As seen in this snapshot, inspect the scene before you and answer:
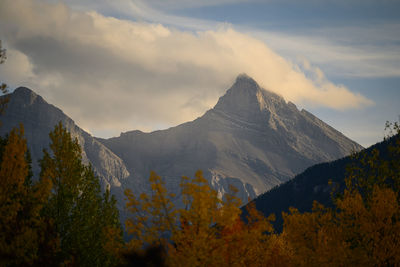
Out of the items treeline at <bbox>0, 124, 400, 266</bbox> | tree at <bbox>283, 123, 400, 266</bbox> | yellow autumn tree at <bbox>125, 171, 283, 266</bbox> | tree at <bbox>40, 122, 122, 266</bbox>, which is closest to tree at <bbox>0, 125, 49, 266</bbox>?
treeline at <bbox>0, 124, 400, 266</bbox>

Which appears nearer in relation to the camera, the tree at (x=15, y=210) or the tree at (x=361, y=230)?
the tree at (x=15, y=210)

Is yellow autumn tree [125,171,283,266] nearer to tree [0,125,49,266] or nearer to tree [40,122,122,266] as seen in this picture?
tree [0,125,49,266]

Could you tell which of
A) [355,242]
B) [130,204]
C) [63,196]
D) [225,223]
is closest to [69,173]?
[63,196]

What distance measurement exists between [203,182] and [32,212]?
36.9 ft

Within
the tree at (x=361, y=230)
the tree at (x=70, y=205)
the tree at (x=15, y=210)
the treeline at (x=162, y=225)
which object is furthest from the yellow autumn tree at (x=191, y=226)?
the tree at (x=70, y=205)

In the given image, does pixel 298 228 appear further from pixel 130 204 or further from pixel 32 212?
pixel 32 212

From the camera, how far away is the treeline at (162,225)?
67.7 feet

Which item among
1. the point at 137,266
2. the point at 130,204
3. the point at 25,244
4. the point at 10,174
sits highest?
the point at 10,174

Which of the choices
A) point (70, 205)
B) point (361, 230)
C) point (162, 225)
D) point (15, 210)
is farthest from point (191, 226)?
point (70, 205)

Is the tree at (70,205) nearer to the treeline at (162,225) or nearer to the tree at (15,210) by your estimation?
the treeline at (162,225)

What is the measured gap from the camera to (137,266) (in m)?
21.4

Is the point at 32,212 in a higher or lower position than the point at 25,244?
higher

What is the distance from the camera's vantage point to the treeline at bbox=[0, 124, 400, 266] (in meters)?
20.6

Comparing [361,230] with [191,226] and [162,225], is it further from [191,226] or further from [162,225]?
[162,225]
